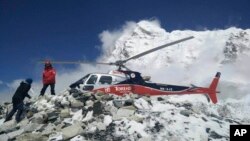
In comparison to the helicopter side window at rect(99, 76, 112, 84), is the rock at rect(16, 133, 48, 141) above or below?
below

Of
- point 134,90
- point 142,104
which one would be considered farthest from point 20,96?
point 134,90

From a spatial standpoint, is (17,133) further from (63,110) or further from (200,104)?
(200,104)

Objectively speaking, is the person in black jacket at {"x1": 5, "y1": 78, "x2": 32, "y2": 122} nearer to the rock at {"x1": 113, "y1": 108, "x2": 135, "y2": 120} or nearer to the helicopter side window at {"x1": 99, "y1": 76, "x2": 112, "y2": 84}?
the helicopter side window at {"x1": 99, "y1": 76, "x2": 112, "y2": 84}

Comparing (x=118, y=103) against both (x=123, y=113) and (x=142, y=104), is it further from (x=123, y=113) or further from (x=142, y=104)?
(x=142, y=104)

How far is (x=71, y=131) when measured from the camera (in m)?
15.8

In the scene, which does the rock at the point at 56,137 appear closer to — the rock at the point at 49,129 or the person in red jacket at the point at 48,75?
the rock at the point at 49,129

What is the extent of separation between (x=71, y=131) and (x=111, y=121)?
83.2 inches

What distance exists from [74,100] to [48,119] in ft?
7.77

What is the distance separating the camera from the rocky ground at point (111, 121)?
15.7 meters

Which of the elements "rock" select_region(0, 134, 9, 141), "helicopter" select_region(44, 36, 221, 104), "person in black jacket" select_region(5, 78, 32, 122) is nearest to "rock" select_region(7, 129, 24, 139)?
"rock" select_region(0, 134, 9, 141)

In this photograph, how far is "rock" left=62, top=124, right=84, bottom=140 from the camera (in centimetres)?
1551

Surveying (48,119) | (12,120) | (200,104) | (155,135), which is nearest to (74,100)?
(48,119)

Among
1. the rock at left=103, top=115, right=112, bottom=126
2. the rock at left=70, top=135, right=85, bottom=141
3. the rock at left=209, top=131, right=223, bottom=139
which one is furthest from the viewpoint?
the rock at left=103, top=115, right=112, bottom=126

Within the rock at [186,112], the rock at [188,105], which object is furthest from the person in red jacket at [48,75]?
the rock at [186,112]
